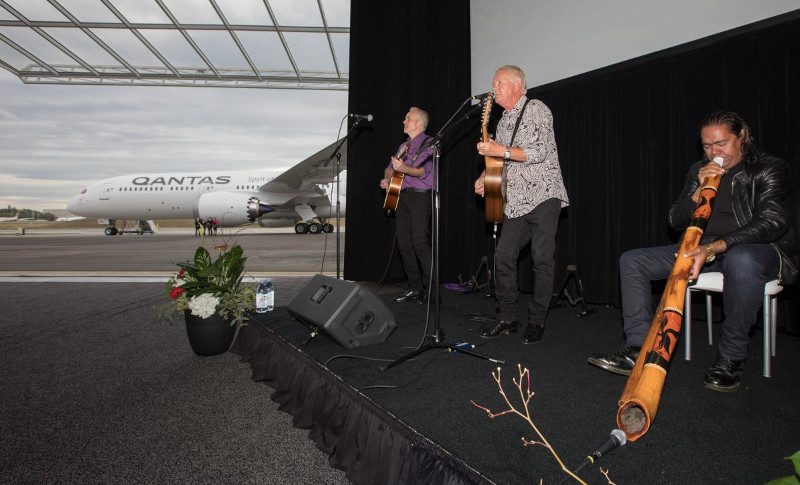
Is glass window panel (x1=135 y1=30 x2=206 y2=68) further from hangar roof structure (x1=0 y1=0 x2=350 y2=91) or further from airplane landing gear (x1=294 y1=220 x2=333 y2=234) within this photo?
airplane landing gear (x1=294 y1=220 x2=333 y2=234)

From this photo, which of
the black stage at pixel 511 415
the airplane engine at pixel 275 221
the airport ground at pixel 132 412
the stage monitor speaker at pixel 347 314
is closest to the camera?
the black stage at pixel 511 415

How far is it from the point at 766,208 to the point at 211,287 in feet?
8.74

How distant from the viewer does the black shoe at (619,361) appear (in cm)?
155

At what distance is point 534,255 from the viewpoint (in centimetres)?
209

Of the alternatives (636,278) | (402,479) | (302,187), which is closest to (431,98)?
(636,278)

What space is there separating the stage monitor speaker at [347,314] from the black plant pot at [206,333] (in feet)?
1.61

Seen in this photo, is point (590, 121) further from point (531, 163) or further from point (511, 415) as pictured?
point (511, 415)

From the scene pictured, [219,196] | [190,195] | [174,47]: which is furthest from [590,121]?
[190,195]

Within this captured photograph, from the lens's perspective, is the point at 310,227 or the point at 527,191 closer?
the point at 527,191

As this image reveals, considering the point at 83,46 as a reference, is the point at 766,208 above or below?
below

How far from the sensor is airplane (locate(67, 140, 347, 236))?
1402 cm

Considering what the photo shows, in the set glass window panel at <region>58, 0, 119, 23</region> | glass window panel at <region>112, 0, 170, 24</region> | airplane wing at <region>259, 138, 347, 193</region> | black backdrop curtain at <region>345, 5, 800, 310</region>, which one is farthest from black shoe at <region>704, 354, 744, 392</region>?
airplane wing at <region>259, 138, 347, 193</region>

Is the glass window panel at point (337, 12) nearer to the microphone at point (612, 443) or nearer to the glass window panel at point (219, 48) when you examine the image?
the glass window panel at point (219, 48)

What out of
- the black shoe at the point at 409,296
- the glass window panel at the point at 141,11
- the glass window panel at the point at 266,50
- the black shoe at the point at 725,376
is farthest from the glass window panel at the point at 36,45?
the black shoe at the point at 725,376
